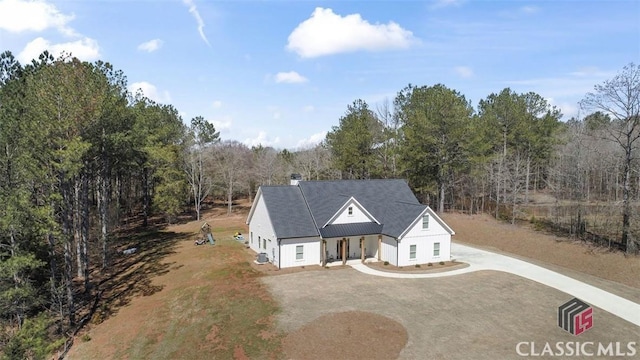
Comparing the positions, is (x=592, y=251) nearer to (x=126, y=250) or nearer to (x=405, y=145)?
(x=405, y=145)

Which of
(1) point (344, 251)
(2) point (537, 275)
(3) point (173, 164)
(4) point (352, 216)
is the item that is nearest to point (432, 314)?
(1) point (344, 251)

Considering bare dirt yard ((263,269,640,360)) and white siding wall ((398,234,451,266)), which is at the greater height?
white siding wall ((398,234,451,266))

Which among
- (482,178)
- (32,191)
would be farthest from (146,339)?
(482,178)

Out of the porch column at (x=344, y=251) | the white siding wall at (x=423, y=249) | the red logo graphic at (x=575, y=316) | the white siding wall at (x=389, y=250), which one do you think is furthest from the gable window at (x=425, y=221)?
the red logo graphic at (x=575, y=316)

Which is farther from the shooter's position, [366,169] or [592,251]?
[366,169]

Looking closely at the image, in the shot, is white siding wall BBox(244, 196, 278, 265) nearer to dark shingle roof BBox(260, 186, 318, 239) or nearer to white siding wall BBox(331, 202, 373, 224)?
dark shingle roof BBox(260, 186, 318, 239)

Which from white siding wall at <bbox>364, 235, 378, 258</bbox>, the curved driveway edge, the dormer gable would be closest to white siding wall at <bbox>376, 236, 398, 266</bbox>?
white siding wall at <bbox>364, 235, 378, 258</bbox>
